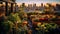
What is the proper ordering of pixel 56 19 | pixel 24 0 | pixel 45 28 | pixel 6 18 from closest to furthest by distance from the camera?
pixel 6 18
pixel 45 28
pixel 56 19
pixel 24 0

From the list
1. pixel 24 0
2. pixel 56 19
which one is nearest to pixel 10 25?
pixel 56 19

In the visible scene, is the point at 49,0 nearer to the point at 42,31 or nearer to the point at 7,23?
the point at 42,31

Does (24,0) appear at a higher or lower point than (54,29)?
higher

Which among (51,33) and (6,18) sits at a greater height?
(6,18)

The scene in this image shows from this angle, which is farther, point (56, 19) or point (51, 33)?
point (56, 19)

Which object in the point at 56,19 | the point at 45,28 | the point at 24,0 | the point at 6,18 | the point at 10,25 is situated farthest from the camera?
the point at 24,0

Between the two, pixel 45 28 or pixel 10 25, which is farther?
pixel 45 28

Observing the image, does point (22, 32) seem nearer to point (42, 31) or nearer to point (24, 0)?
point (42, 31)

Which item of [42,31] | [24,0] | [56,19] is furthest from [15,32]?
[24,0]

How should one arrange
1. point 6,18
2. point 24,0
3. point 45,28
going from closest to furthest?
point 6,18, point 45,28, point 24,0
